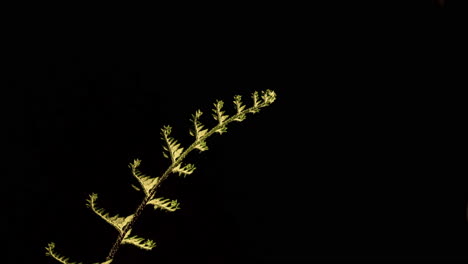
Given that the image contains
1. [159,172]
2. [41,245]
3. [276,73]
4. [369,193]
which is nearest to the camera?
[41,245]

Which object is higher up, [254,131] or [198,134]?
[254,131]

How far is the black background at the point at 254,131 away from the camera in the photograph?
143cm

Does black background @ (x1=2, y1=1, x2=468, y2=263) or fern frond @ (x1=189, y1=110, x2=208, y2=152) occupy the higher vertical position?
black background @ (x1=2, y1=1, x2=468, y2=263)

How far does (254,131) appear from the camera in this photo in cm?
177

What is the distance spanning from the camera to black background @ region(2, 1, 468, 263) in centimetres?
143

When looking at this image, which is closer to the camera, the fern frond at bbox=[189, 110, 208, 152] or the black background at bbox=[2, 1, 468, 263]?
the fern frond at bbox=[189, 110, 208, 152]

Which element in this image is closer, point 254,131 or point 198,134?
point 198,134

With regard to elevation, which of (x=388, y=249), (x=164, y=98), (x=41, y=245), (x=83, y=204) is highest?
(x=164, y=98)

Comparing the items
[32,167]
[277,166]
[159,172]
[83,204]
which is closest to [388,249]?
[277,166]

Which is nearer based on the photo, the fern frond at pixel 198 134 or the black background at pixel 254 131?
the fern frond at pixel 198 134

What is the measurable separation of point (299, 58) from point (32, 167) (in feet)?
3.85

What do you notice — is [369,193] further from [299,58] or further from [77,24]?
[77,24]

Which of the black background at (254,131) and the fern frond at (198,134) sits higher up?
the black background at (254,131)

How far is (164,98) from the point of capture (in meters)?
1.60
